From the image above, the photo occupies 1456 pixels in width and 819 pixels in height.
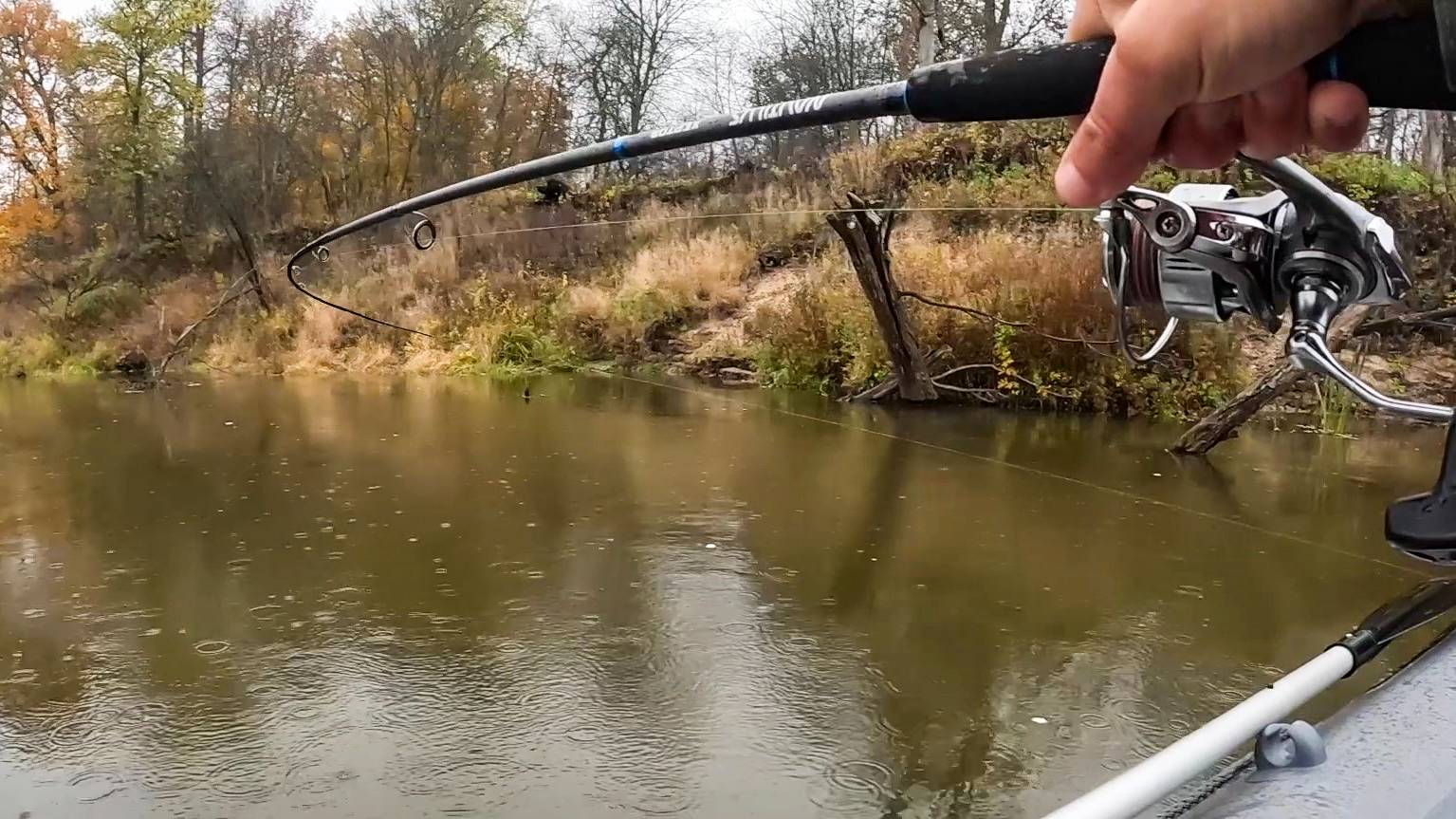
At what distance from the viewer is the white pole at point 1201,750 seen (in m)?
0.83

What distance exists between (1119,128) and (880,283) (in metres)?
4.53

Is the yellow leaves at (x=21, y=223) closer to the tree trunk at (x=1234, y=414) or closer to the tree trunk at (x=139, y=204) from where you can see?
the tree trunk at (x=139, y=204)

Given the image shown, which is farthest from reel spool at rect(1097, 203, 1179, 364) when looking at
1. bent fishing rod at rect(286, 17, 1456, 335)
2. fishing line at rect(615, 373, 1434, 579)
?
fishing line at rect(615, 373, 1434, 579)

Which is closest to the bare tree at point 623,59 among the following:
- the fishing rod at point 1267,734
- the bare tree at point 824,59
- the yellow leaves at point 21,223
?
the bare tree at point 824,59

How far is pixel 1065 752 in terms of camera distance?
5.21ft

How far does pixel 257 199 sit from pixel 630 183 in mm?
3950

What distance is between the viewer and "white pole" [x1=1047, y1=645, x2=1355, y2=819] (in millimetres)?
834

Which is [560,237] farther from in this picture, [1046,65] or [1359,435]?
[1046,65]

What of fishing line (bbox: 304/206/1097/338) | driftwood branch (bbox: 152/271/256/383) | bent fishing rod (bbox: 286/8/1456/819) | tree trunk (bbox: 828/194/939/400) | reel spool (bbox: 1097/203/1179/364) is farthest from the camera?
driftwood branch (bbox: 152/271/256/383)

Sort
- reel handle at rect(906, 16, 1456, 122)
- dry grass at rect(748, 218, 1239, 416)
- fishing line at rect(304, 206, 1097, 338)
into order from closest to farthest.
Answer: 1. reel handle at rect(906, 16, 1456, 122)
2. fishing line at rect(304, 206, 1097, 338)
3. dry grass at rect(748, 218, 1239, 416)

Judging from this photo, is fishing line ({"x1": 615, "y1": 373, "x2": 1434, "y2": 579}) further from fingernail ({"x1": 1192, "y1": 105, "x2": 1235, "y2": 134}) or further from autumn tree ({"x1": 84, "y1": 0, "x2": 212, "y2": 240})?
autumn tree ({"x1": 84, "y1": 0, "x2": 212, "y2": 240})

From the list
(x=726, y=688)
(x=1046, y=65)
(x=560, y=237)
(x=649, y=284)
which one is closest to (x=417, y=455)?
(x=726, y=688)

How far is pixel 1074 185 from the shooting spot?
50 centimetres

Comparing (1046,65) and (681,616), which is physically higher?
(1046,65)
